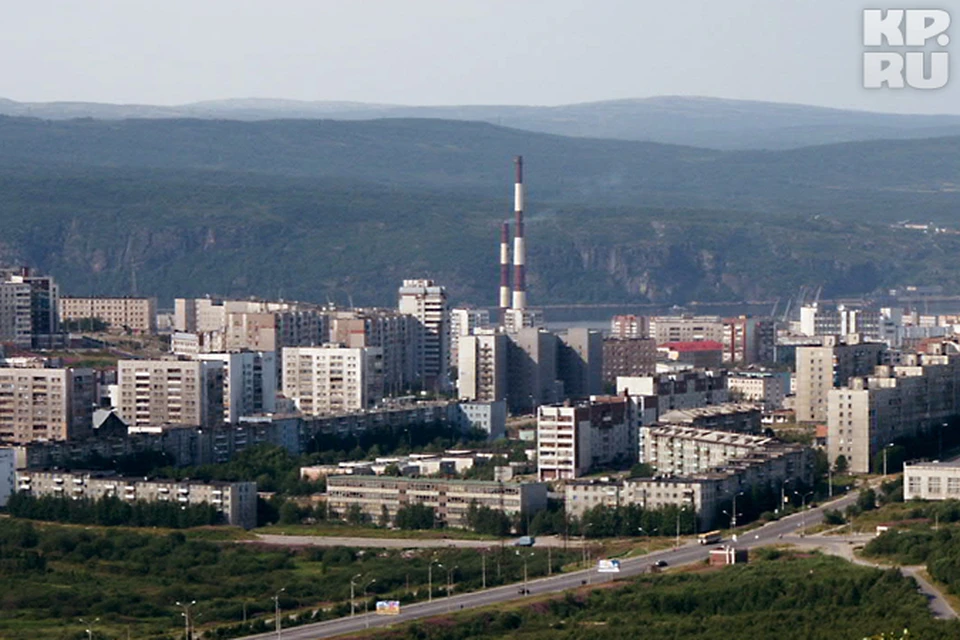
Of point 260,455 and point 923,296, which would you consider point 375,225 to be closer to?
point 923,296

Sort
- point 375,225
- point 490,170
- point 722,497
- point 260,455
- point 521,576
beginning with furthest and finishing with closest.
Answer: point 490,170
point 375,225
point 260,455
point 722,497
point 521,576

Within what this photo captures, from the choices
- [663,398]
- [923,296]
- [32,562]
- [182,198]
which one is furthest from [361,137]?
[32,562]

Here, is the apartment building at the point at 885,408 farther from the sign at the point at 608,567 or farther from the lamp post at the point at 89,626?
the lamp post at the point at 89,626

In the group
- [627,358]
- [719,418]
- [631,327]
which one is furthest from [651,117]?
[719,418]

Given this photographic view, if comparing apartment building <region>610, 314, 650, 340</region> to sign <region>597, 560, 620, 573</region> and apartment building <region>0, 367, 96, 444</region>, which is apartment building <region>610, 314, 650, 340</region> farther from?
sign <region>597, 560, 620, 573</region>

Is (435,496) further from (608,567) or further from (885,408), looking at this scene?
(885,408)

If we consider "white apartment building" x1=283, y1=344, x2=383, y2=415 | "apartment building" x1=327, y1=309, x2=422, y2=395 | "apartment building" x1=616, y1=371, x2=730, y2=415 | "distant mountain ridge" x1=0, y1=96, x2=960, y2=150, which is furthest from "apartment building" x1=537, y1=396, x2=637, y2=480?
"distant mountain ridge" x1=0, y1=96, x2=960, y2=150
